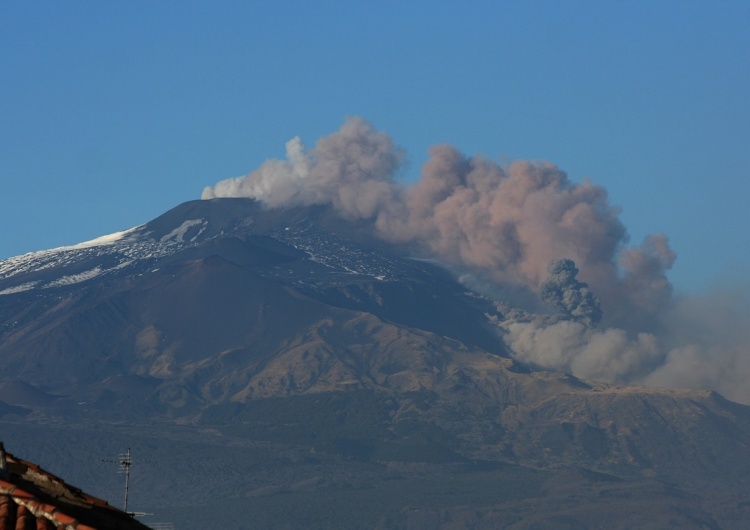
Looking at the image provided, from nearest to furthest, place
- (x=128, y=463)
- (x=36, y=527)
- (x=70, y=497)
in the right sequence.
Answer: (x=36, y=527) → (x=70, y=497) → (x=128, y=463)

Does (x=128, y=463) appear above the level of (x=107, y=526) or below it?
above

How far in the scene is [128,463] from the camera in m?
37.1

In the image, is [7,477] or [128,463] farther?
[128,463]

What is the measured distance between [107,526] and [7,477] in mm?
1330

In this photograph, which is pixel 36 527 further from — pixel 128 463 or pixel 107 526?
pixel 128 463

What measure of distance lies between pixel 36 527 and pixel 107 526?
1100 millimetres

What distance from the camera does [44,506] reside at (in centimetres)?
1880

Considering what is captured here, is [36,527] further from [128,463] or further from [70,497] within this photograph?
[128,463]

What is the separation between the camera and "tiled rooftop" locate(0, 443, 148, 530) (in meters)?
18.7

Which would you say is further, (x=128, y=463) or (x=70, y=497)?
(x=128, y=463)

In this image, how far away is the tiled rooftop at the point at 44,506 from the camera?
18672 millimetres

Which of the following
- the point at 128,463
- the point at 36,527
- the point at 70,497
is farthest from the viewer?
the point at 128,463

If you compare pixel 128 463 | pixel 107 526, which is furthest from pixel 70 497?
pixel 128 463

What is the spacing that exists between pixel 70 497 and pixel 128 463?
1723cm
